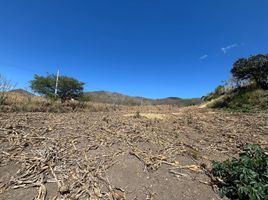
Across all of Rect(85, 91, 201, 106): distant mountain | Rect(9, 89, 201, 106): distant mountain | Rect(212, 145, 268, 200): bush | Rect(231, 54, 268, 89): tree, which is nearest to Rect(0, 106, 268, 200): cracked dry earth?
Rect(212, 145, 268, 200): bush

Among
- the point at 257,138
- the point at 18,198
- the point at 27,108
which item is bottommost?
the point at 18,198

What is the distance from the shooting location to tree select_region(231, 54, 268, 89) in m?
9.85

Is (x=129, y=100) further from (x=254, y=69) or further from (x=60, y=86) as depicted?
(x=254, y=69)

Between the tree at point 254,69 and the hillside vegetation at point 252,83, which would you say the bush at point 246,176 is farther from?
the tree at point 254,69

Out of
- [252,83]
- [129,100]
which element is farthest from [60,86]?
[252,83]

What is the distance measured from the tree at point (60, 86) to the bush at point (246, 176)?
1134 centimetres

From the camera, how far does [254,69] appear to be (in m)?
10.0

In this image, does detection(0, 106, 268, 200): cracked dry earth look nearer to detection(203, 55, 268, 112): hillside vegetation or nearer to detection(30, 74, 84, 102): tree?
detection(203, 55, 268, 112): hillside vegetation

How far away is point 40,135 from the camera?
3115 millimetres

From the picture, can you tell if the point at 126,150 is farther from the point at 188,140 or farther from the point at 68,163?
the point at 188,140

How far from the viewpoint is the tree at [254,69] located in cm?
985

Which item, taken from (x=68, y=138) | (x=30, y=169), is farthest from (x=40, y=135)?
(x=30, y=169)

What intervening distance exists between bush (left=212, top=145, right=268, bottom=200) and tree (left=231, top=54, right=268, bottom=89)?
970 cm

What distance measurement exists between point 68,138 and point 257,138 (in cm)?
369
